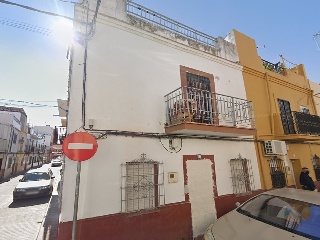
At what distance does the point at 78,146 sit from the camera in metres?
3.51

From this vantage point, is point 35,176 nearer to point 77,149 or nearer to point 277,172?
point 77,149

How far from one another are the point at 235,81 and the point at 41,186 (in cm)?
1124

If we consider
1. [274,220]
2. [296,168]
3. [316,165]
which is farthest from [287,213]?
[316,165]

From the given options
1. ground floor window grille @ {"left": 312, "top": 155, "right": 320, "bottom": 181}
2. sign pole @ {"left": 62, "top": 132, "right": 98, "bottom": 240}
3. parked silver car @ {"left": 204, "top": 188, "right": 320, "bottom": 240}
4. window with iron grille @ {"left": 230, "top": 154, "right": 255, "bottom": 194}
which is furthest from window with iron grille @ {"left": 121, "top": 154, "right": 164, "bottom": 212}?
ground floor window grille @ {"left": 312, "top": 155, "right": 320, "bottom": 181}

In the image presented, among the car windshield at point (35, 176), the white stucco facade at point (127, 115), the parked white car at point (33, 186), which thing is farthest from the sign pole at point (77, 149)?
the car windshield at point (35, 176)

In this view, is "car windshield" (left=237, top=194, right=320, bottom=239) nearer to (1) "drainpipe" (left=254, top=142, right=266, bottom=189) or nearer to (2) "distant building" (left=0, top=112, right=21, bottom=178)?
(1) "drainpipe" (left=254, top=142, right=266, bottom=189)

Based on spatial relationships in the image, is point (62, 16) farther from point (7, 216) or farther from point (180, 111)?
point (7, 216)

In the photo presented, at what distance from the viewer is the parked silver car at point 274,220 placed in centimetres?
A: 316

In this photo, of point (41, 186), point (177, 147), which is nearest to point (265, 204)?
point (177, 147)

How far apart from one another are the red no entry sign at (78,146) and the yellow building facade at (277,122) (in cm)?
695

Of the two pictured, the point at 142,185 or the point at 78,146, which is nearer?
the point at 78,146

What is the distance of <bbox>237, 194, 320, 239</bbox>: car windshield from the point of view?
3.16 metres

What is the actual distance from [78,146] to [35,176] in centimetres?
1019

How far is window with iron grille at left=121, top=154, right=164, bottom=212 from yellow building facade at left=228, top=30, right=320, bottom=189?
189 inches
